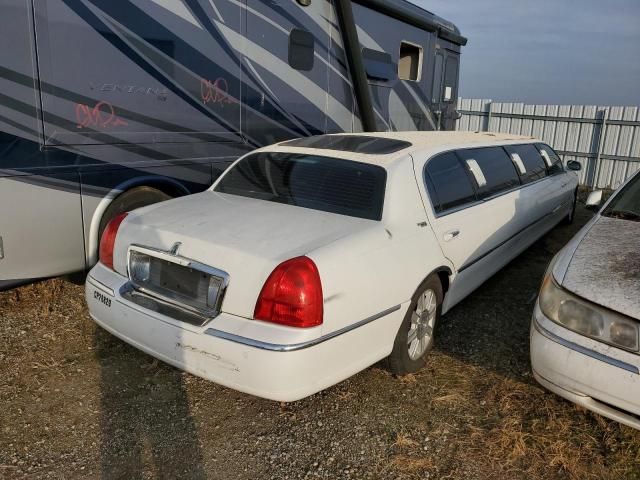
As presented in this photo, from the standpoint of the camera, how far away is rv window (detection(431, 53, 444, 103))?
8680 millimetres

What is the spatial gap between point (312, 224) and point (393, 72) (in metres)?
4.87

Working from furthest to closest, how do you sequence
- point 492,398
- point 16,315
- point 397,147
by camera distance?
point 16,315 < point 397,147 < point 492,398

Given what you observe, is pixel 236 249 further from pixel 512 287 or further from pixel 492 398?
pixel 512 287

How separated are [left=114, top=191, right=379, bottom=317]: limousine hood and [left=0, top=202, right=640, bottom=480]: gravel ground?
2.44 feet

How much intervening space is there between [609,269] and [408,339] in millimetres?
1195

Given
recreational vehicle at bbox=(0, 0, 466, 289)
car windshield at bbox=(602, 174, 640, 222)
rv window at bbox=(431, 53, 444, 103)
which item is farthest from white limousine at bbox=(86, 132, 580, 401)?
rv window at bbox=(431, 53, 444, 103)

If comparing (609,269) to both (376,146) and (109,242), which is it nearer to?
(376,146)

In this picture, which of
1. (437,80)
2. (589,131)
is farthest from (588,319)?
(589,131)

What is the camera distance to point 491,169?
4715mm

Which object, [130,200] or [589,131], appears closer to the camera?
[130,200]

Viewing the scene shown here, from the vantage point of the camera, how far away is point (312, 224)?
3.13 metres

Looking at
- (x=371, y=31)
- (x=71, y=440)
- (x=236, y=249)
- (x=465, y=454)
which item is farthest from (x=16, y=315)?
(x=371, y=31)

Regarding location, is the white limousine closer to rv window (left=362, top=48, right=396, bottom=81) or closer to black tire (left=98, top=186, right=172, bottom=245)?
black tire (left=98, top=186, right=172, bottom=245)

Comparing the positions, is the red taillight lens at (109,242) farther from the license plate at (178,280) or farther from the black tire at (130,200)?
the black tire at (130,200)
